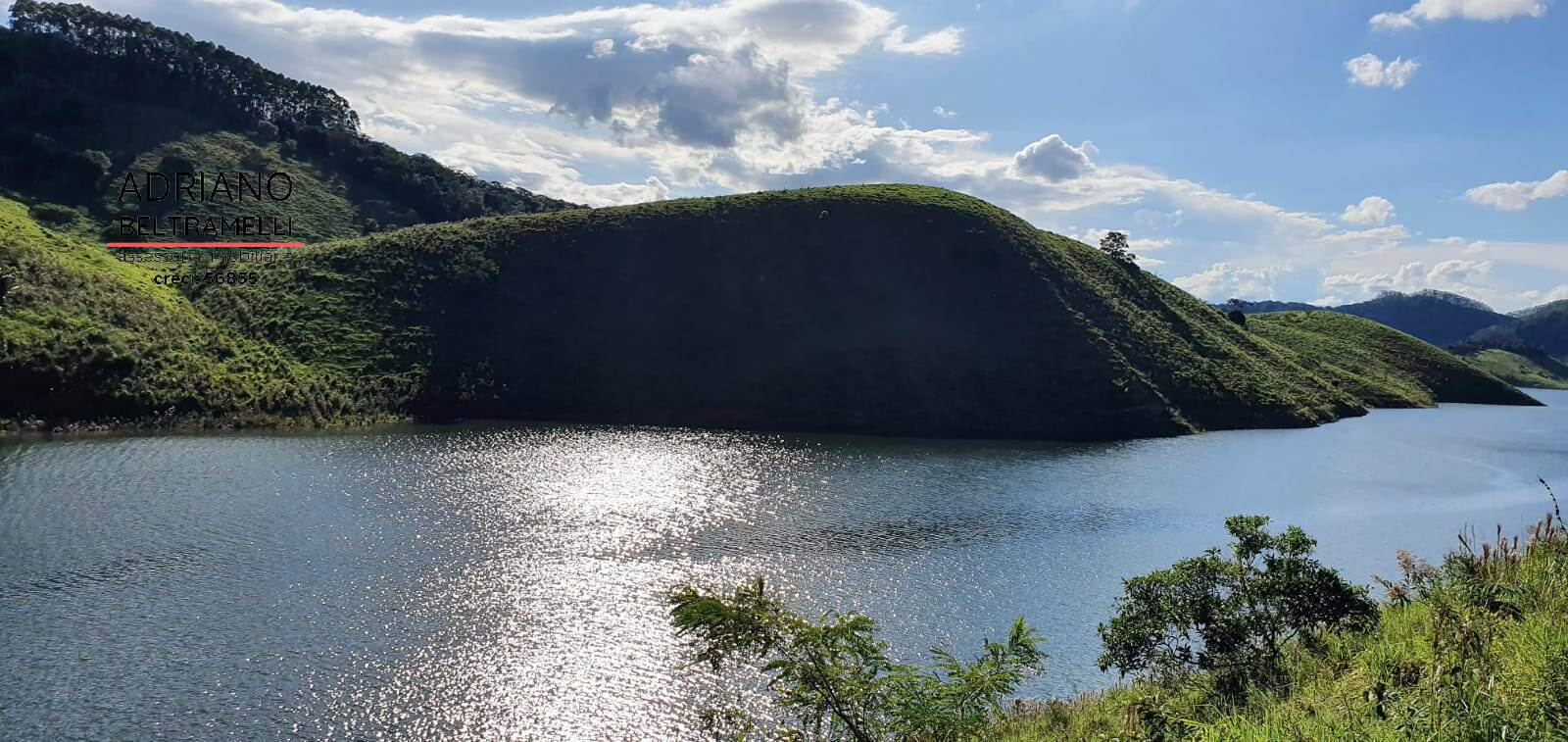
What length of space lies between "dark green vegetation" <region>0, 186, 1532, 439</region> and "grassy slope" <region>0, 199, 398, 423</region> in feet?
0.87

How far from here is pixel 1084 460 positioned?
74.1 metres

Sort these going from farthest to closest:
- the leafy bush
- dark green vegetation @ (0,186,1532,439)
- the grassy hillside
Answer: the grassy hillside → dark green vegetation @ (0,186,1532,439) → the leafy bush

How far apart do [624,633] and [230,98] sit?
18775 centimetres

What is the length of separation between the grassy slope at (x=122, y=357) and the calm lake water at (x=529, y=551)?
8094 mm

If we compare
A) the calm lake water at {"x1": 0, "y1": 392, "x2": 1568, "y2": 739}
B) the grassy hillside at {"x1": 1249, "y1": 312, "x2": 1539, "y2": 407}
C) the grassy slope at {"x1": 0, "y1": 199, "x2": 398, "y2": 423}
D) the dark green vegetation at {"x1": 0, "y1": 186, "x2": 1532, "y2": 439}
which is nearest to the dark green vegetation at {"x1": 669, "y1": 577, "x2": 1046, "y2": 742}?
the calm lake water at {"x1": 0, "y1": 392, "x2": 1568, "y2": 739}

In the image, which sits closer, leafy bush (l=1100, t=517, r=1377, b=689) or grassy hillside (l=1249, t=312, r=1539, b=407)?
leafy bush (l=1100, t=517, r=1377, b=689)

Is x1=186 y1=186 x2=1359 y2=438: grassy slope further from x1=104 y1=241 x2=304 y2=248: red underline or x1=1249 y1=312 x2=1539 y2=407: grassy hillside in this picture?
x1=1249 y1=312 x2=1539 y2=407: grassy hillside

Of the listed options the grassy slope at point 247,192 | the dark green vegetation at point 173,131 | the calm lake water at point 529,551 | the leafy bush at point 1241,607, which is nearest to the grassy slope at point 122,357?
the calm lake water at point 529,551

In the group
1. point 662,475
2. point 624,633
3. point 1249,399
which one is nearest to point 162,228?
point 662,475

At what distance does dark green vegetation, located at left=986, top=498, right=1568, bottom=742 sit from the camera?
9570 mm

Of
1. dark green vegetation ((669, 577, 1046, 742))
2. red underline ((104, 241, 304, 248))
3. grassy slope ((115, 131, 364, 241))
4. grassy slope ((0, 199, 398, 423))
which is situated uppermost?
grassy slope ((115, 131, 364, 241))

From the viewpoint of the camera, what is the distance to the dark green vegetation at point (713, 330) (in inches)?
3258

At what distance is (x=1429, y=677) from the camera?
11.1 m

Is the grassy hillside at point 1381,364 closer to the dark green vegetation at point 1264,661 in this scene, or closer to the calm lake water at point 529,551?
the calm lake water at point 529,551
